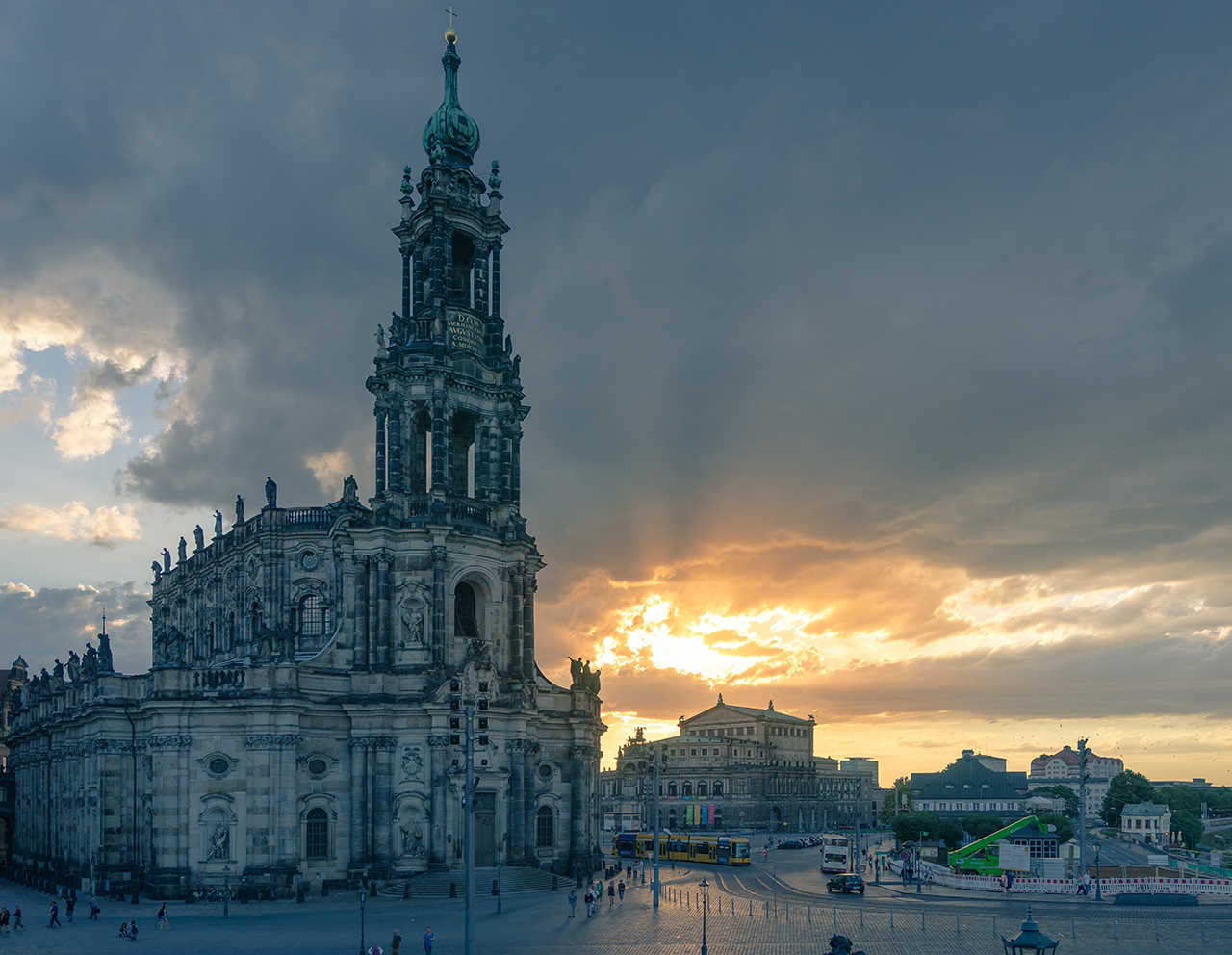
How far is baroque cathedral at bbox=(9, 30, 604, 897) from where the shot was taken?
6750cm

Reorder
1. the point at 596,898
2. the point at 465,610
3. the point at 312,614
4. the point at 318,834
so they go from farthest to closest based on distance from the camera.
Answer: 1. the point at 312,614
2. the point at 465,610
3. the point at 318,834
4. the point at 596,898

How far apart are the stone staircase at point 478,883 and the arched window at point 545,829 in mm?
4403

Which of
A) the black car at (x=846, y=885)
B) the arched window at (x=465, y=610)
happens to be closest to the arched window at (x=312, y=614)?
the arched window at (x=465, y=610)

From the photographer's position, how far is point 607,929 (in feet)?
183

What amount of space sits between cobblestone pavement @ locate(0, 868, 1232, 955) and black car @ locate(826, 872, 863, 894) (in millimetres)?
7817

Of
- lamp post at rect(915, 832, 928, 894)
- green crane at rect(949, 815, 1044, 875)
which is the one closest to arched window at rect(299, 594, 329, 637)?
lamp post at rect(915, 832, 928, 894)

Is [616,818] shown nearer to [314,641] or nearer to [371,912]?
[314,641]

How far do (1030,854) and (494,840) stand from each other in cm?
4767

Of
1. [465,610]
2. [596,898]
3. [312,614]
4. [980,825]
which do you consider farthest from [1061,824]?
[312,614]

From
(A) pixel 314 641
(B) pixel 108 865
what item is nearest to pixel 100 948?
(B) pixel 108 865

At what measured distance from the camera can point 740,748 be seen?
192 m

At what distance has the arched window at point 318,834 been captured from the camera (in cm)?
6869

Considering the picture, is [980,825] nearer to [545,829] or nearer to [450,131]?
[545,829]

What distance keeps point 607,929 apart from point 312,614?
35157mm
